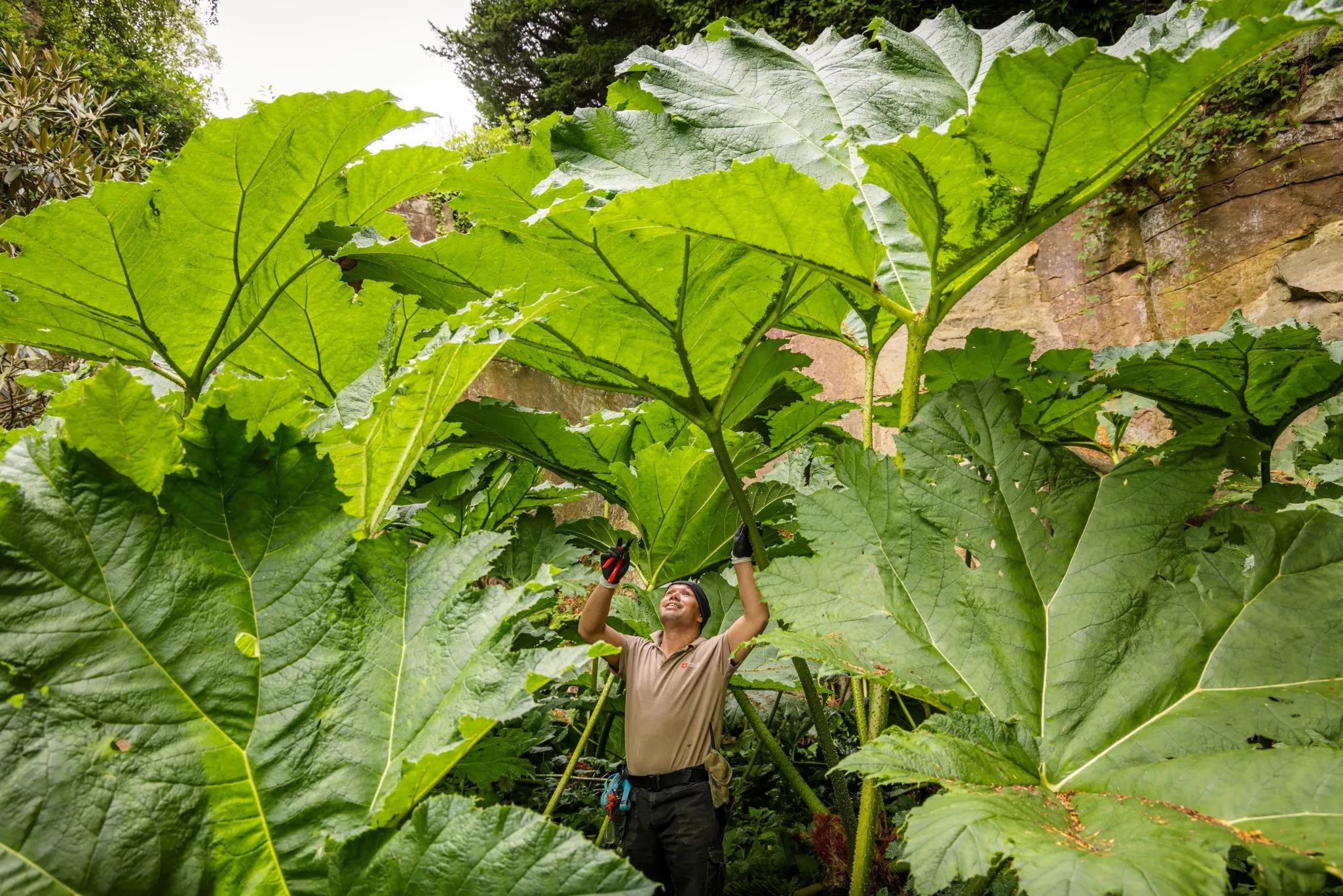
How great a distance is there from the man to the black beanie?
129mm

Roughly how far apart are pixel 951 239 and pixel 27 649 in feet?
3.39

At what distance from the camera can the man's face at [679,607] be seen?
83.8 inches

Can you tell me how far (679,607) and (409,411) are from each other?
4.77ft

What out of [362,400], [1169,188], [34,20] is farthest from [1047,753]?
[34,20]

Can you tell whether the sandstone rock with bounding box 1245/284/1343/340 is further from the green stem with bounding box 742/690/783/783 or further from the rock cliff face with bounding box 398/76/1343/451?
the green stem with bounding box 742/690/783/783

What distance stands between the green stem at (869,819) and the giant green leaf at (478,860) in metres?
0.54

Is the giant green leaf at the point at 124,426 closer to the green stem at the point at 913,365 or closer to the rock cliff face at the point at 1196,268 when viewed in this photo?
the green stem at the point at 913,365

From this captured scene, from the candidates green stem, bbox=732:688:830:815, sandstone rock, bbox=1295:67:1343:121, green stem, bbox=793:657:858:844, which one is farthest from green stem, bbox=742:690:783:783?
sandstone rock, bbox=1295:67:1343:121

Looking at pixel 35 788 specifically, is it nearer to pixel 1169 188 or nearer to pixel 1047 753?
pixel 1047 753

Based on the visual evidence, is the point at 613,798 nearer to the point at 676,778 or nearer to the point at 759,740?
the point at 676,778

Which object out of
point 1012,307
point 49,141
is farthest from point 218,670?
point 1012,307

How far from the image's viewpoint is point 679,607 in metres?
2.13

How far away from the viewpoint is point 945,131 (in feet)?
2.81

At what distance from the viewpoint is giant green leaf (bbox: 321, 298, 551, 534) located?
77 centimetres
